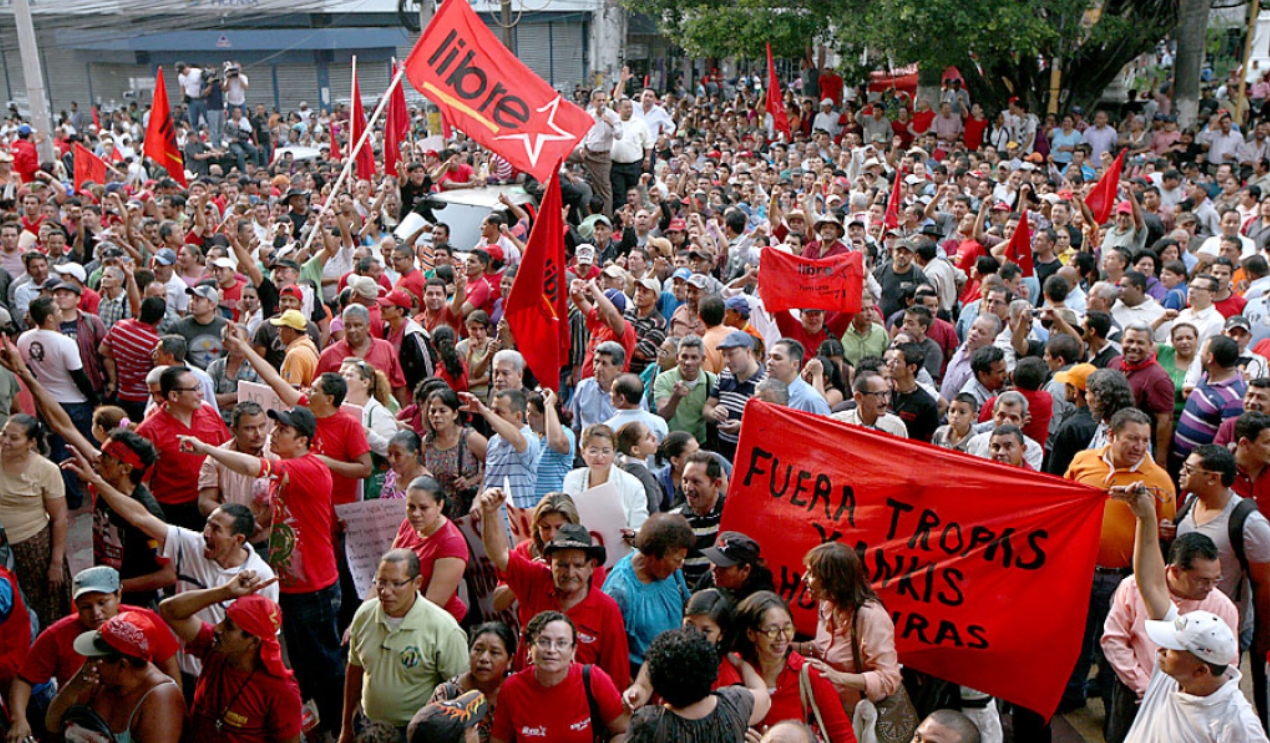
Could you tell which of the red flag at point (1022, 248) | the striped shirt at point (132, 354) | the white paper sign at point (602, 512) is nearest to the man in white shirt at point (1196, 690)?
the white paper sign at point (602, 512)

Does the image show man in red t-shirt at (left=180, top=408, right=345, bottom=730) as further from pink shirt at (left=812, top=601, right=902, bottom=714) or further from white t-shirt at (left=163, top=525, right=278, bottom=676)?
pink shirt at (left=812, top=601, right=902, bottom=714)

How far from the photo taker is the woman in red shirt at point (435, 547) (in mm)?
5492

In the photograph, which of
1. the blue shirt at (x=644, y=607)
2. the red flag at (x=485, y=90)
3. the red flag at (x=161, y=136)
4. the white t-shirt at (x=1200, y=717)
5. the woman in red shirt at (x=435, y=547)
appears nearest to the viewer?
the white t-shirt at (x=1200, y=717)

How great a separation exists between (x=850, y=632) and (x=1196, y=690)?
49.3 inches

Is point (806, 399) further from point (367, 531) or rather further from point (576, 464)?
point (367, 531)

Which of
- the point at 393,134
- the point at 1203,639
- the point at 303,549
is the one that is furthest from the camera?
the point at 393,134

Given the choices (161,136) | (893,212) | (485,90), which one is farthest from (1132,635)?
(161,136)

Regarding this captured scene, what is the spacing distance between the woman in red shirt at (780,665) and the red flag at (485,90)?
6743 mm

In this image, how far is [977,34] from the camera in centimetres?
1855

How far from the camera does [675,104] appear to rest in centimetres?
2994

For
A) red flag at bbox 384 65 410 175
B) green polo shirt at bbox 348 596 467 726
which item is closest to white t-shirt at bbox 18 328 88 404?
green polo shirt at bbox 348 596 467 726

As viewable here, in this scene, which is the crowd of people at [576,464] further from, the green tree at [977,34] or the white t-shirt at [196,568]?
the green tree at [977,34]

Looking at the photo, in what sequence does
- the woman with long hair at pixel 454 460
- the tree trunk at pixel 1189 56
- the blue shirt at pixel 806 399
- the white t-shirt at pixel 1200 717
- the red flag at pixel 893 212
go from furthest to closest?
1. the tree trunk at pixel 1189 56
2. the red flag at pixel 893 212
3. the blue shirt at pixel 806 399
4. the woman with long hair at pixel 454 460
5. the white t-shirt at pixel 1200 717

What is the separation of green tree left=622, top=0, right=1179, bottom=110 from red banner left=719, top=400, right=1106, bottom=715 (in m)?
14.3
